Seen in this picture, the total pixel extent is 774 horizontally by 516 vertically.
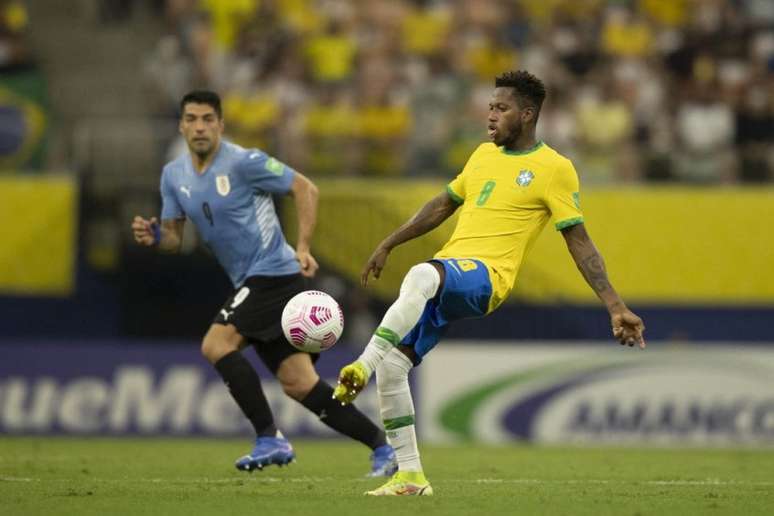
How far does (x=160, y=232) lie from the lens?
404 inches

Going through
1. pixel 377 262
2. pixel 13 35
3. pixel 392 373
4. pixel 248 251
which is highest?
pixel 13 35

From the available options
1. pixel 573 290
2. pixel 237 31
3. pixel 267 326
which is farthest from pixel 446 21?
pixel 267 326

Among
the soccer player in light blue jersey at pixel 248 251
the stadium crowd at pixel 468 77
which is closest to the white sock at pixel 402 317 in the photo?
the soccer player in light blue jersey at pixel 248 251

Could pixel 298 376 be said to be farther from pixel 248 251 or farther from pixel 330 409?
pixel 248 251

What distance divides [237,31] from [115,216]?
3708 millimetres

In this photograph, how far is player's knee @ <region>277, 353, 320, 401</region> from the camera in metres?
10.0

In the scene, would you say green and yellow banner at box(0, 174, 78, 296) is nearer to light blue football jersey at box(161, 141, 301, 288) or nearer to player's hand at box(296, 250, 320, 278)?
light blue football jersey at box(161, 141, 301, 288)

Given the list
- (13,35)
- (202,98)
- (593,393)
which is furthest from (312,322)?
(13,35)

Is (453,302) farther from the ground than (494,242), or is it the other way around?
(494,242)

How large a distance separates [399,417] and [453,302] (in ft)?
2.36

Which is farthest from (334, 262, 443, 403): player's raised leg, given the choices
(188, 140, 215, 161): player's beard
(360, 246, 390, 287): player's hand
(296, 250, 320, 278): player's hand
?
(188, 140, 215, 161): player's beard

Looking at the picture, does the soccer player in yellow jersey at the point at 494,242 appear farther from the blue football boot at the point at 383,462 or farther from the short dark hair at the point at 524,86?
the blue football boot at the point at 383,462

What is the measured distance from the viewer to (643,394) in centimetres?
1666

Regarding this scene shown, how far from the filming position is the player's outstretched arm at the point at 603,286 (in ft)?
26.1
